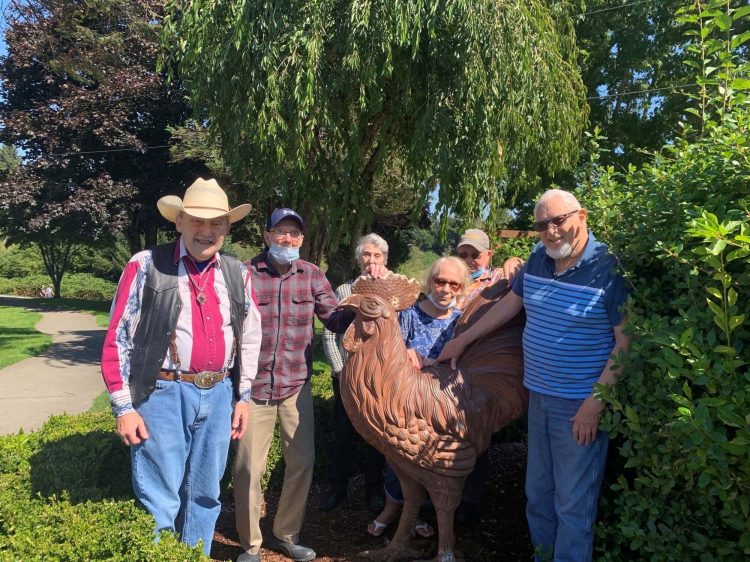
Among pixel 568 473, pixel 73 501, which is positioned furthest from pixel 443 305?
pixel 73 501

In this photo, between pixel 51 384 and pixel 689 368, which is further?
pixel 51 384

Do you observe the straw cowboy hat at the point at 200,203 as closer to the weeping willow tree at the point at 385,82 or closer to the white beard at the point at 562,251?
the white beard at the point at 562,251

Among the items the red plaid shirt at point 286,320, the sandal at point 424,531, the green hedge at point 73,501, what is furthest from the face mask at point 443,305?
the green hedge at point 73,501

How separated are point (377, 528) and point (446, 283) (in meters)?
1.68

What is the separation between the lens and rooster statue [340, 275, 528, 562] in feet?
9.29

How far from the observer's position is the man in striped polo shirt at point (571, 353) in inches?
97.2

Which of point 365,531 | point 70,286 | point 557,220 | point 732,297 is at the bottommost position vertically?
point 70,286

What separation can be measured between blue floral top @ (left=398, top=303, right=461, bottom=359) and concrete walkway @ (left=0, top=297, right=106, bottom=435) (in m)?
3.33

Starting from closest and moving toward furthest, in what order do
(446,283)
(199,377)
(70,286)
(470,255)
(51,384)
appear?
(199,377) → (446,283) → (470,255) → (51,384) → (70,286)

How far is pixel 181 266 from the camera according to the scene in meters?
2.78

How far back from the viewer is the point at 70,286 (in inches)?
1428

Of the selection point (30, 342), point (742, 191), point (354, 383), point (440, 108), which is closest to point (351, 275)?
point (440, 108)

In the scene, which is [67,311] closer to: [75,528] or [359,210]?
[359,210]

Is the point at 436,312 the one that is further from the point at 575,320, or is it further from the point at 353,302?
the point at 575,320
